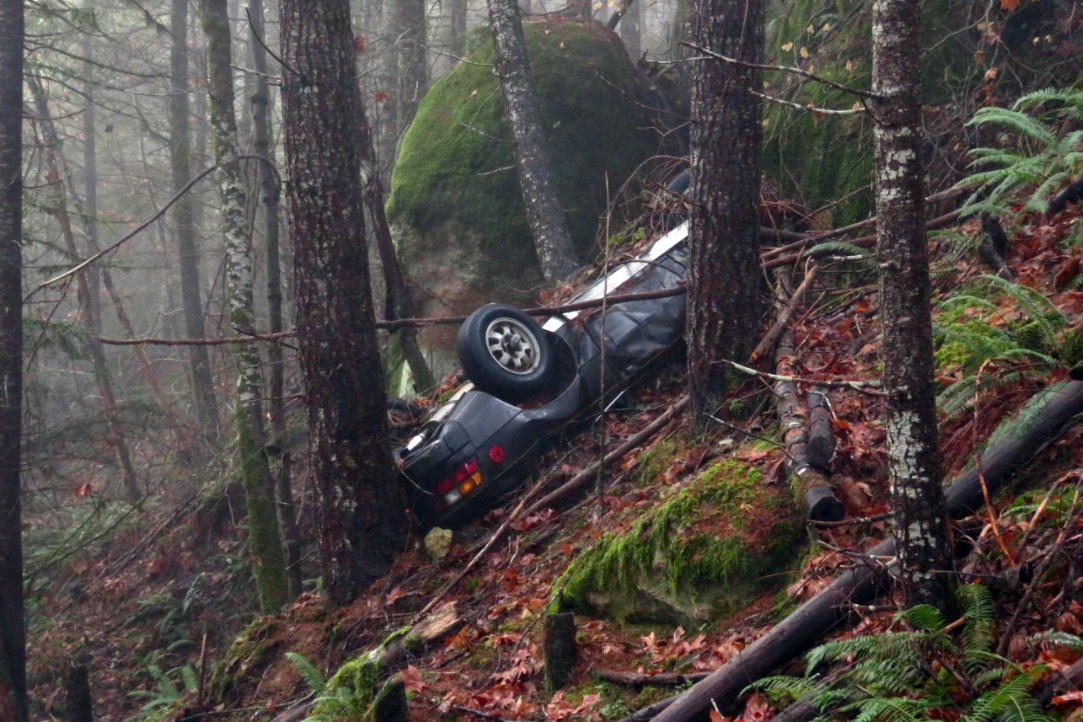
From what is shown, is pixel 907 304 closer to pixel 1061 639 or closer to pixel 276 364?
pixel 1061 639

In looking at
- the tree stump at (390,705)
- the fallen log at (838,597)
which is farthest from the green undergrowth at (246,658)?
the fallen log at (838,597)

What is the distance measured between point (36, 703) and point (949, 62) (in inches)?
527

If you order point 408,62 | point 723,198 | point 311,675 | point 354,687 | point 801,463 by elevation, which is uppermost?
point 408,62

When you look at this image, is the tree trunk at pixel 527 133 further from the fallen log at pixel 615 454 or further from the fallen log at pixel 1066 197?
the fallen log at pixel 1066 197

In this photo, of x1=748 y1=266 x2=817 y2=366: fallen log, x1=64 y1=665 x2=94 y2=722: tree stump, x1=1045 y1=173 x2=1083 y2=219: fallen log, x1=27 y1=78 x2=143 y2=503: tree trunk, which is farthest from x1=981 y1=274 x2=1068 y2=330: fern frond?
x1=27 y1=78 x2=143 y2=503: tree trunk

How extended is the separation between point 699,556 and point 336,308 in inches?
163

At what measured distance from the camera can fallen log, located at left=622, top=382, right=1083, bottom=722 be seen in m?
4.25

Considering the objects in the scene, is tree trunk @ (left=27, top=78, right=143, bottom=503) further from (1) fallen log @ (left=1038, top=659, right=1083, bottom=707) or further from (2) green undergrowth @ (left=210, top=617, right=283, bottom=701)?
(1) fallen log @ (left=1038, top=659, right=1083, bottom=707)

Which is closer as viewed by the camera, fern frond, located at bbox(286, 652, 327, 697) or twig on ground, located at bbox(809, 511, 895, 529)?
twig on ground, located at bbox(809, 511, 895, 529)

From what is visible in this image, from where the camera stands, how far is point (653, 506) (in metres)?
6.43

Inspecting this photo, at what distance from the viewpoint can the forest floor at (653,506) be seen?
4031mm

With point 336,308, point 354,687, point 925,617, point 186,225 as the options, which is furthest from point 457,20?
point 925,617

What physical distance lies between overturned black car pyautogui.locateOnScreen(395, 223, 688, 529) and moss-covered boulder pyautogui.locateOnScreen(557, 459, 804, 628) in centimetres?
251

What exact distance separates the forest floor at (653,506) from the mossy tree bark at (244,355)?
1.87m
